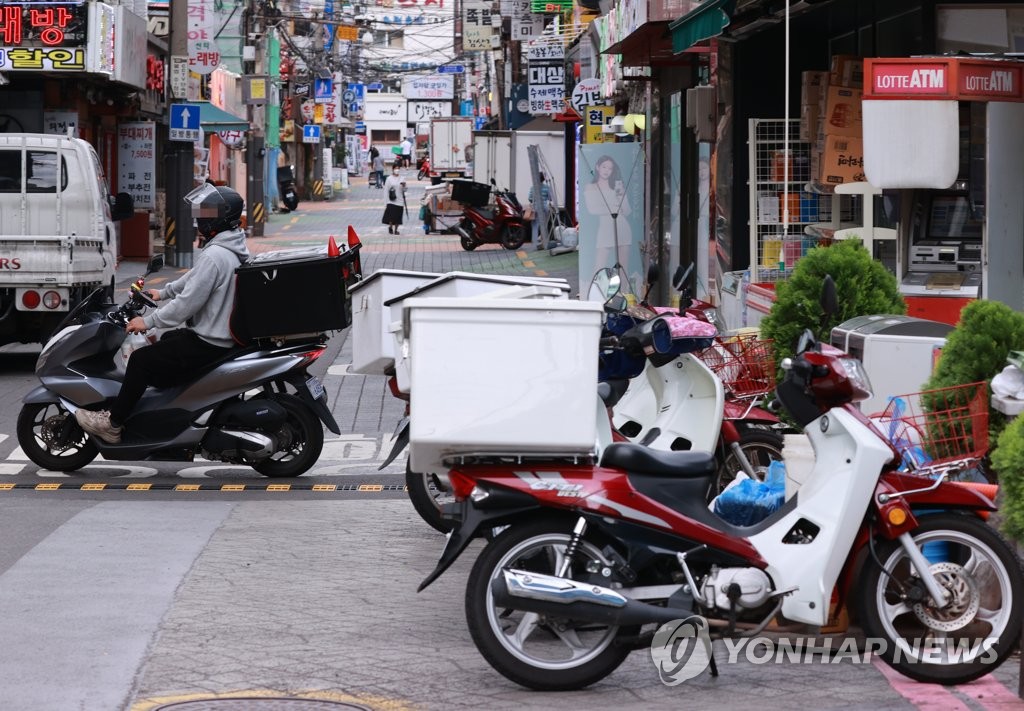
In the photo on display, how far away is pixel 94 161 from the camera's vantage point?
16328 mm

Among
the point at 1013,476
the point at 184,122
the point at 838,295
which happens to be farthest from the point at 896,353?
the point at 184,122

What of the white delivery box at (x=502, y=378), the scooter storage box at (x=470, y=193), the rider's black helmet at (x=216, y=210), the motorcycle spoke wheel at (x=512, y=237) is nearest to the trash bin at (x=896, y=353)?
the white delivery box at (x=502, y=378)

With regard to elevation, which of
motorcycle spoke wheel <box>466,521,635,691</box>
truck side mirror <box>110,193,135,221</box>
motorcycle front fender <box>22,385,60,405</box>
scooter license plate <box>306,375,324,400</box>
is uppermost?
truck side mirror <box>110,193,135,221</box>

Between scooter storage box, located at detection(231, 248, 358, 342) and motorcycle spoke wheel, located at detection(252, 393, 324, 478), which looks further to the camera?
motorcycle spoke wheel, located at detection(252, 393, 324, 478)

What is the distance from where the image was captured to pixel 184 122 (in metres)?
29.7

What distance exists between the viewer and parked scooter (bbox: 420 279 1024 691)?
5344mm

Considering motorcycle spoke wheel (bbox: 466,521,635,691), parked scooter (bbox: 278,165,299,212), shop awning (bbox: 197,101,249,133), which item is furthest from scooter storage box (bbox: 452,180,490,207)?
motorcycle spoke wheel (bbox: 466,521,635,691)

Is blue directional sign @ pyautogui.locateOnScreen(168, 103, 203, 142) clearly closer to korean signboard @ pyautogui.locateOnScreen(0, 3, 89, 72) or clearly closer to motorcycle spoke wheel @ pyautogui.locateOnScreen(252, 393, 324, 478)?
korean signboard @ pyautogui.locateOnScreen(0, 3, 89, 72)

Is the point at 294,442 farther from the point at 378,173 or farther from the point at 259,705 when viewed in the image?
the point at 378,173

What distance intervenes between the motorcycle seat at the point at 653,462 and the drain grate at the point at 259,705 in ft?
4.03

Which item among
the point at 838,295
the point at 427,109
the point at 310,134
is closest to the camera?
the point at 838,295

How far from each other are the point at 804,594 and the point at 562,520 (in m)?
0.90

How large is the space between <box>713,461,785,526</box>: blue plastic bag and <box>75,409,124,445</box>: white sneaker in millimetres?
4819

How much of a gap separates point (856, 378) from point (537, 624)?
1449 mm
